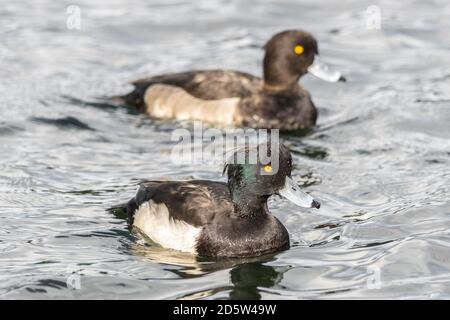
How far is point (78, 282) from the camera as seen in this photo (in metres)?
8.91

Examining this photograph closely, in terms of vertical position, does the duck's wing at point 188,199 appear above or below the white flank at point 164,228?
above

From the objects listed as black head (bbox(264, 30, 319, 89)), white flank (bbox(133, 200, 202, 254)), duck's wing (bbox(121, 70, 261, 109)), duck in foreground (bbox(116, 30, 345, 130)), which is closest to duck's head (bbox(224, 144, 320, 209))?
white flank (bbox(133, 200, 202, 254))

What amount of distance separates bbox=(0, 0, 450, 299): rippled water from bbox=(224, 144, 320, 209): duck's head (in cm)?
55

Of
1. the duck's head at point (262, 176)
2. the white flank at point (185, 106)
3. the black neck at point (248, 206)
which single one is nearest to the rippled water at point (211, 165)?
the white flank at point (185, 106)

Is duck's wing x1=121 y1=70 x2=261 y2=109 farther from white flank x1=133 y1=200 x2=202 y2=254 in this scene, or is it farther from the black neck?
the black neck

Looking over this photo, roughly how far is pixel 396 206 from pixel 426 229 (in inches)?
27.1

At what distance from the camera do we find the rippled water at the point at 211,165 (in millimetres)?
9117

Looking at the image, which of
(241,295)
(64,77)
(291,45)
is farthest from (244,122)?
(241,295)

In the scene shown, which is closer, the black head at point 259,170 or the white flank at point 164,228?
the black head at point 259,170

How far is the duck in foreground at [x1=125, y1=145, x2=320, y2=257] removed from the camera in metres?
9.37

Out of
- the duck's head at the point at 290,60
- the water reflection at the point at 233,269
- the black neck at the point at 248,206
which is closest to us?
the water reflection at the point at 233,269

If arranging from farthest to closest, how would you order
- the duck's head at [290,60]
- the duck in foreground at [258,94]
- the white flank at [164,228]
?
the duck's head at [290,60] < the duck in foreground at [258,94] < the white flank at [164,228]

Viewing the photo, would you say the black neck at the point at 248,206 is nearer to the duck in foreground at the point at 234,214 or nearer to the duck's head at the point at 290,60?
the duck in foreground at the point at 234,214

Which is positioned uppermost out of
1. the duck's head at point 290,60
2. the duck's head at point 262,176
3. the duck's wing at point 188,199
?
the duck's head at point 290,60
